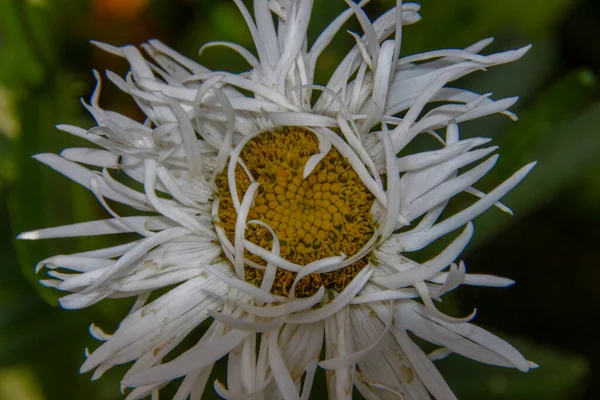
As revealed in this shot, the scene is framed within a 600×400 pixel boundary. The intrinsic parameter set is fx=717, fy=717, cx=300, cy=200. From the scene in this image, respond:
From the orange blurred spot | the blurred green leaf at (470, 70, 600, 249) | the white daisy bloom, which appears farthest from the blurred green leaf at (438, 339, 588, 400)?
the orange blurred spot

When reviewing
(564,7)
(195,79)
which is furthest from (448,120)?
(564,7)

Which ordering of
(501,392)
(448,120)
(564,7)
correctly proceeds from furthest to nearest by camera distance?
(564,7) < (501,392) < (448,120)

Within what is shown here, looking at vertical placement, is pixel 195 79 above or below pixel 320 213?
above

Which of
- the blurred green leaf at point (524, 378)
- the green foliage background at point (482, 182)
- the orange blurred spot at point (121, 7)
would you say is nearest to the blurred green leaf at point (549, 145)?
the green foliage background at point (482, 182)

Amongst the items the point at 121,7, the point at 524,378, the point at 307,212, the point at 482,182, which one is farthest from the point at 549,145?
the point at 121,7

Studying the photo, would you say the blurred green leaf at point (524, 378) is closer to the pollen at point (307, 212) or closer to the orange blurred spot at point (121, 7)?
the pollen at point (307, 212)

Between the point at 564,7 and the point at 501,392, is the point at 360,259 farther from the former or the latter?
the point at 564,7

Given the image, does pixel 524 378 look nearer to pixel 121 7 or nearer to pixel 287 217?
pixel 287 217
